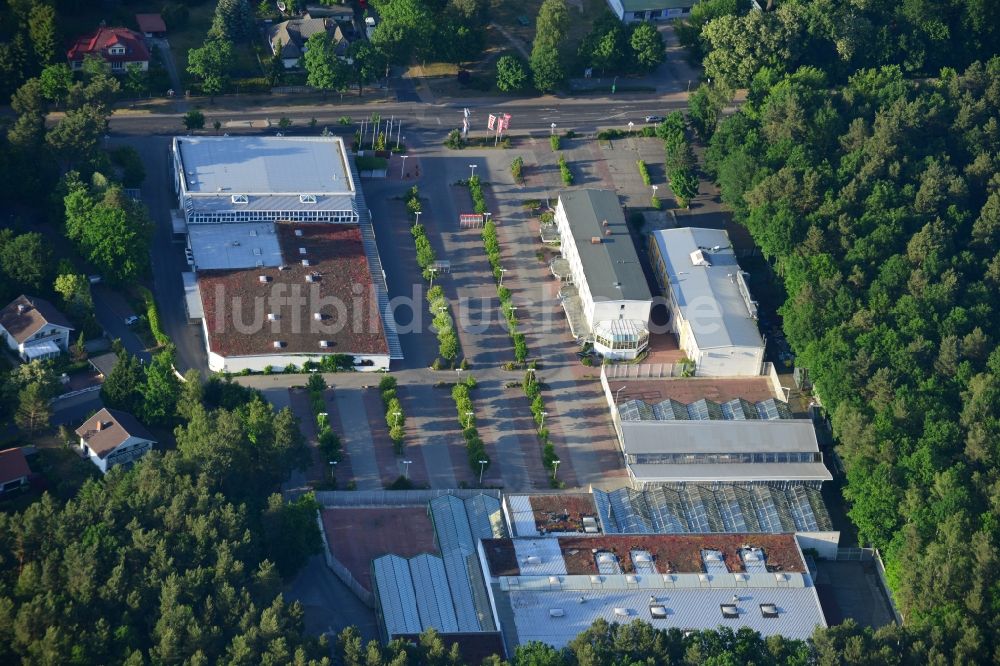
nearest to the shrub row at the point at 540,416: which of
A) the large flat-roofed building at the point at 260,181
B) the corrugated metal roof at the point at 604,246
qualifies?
the corrugated metal roof at the point at 604,246

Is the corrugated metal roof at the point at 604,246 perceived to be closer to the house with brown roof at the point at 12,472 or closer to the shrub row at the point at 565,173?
the shrub row at the point at 565,173

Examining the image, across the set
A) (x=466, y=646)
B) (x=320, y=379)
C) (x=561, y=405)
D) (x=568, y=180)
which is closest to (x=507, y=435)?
(x=561, y=405)

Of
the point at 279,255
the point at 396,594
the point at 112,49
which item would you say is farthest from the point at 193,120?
the point at 396,594

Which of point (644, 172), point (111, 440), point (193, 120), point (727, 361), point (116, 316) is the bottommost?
point (727, 361)

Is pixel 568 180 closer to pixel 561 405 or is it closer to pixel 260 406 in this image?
pixel 561 405

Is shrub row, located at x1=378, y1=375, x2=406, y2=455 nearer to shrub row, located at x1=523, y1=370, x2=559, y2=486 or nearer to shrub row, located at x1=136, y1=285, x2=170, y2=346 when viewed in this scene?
shrub row, located at x1=523, y1=370, x2=559, y2=486

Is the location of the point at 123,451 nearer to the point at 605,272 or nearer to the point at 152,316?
the point at 152,316
